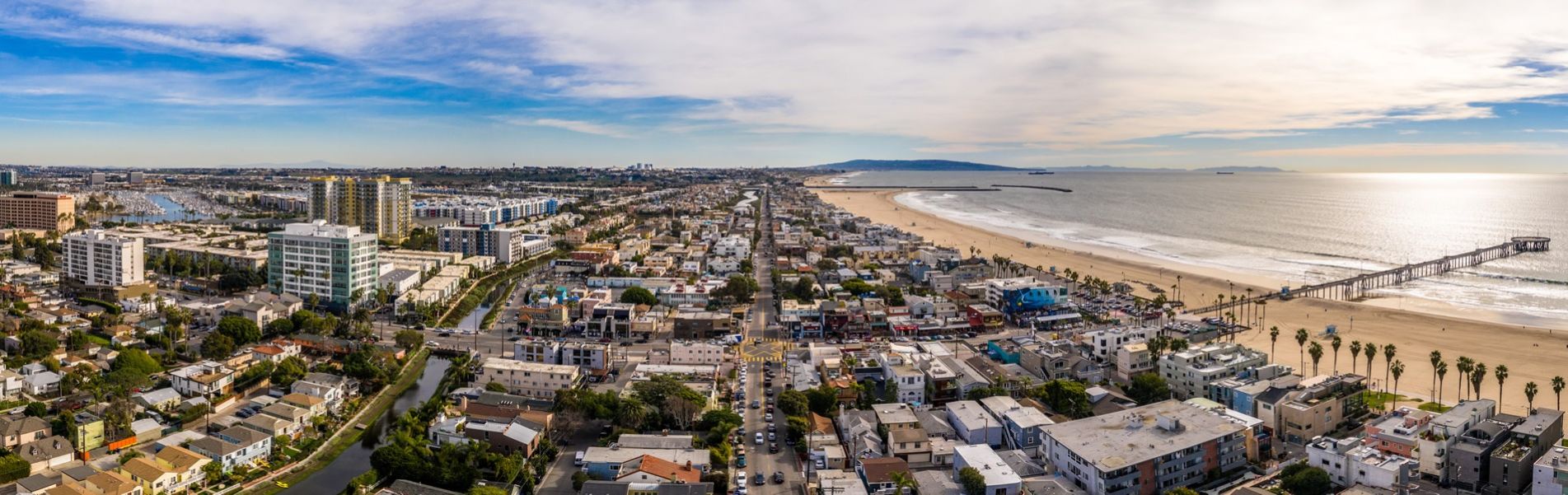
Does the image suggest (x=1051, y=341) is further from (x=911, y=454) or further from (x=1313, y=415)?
(x=911, y=454)

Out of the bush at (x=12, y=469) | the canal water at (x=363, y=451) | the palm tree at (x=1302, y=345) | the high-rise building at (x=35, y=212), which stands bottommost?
the canal water at (x=363, y=451)

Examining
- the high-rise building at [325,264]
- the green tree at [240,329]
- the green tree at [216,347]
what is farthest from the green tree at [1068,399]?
the high-rise building at [325,264]

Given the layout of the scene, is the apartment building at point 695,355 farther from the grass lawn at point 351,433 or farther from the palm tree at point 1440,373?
the palm tree at point 1440,373

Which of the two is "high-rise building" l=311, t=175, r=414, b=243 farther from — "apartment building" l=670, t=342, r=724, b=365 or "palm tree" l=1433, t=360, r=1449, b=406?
"palm tree" l=1433, t=360, r=1449, b=406

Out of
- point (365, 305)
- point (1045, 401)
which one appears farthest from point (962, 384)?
point (365, 305)

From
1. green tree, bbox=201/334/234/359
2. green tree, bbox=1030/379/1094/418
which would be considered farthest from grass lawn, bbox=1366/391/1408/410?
green tree, bbox=201/334/234/359

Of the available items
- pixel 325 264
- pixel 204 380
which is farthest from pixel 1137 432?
pixel 325 264
